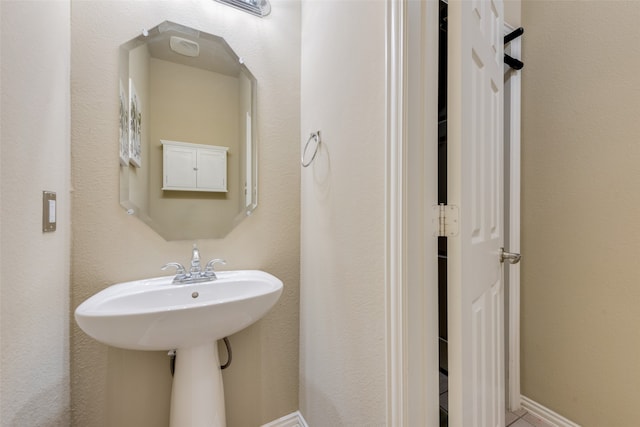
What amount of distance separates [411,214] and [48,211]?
1.04 metres

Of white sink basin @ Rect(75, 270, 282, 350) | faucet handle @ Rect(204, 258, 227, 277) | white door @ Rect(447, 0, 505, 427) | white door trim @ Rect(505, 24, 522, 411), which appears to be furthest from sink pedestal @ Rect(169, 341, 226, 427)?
white door trim @ Rect(505, 24, 522, 411)

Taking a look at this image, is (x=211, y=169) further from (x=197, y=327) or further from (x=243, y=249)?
(x=197, y=327)

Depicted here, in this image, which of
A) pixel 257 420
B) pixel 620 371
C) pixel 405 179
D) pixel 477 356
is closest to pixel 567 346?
pixel 620 371

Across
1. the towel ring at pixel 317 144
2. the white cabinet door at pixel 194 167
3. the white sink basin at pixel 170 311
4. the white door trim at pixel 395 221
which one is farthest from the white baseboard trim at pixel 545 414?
the white cabinet door at pixel 194 167

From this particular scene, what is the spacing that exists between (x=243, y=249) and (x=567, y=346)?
1.56 meters

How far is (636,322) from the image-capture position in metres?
1.04

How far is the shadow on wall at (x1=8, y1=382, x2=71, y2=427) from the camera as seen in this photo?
0.66m

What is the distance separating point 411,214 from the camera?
2.28 ft

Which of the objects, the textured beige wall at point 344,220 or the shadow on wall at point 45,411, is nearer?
the shadow on wall at point 45,411

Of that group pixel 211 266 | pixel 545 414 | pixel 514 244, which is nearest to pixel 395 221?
pixel 211 266

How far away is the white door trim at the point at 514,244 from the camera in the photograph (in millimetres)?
1391

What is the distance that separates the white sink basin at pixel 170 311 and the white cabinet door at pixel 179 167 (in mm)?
397

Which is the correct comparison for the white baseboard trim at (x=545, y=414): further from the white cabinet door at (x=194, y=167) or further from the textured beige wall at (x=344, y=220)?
the white cabinet door at (x=194, y=167)

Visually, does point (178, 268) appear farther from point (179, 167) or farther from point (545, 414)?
point (545, 414)
